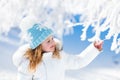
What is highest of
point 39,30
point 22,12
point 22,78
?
point 22,12

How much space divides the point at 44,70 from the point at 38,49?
9.1 inches

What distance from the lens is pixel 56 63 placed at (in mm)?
5156

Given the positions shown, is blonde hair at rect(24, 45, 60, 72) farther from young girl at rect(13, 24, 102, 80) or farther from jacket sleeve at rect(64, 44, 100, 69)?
jacket sleeve at rect(64, 44, 100, 69)

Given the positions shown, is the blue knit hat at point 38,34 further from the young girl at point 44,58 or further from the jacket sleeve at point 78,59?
the jacket sleeve at point 78,59

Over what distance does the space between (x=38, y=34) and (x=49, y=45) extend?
16cm

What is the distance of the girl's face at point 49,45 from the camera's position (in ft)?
16.5

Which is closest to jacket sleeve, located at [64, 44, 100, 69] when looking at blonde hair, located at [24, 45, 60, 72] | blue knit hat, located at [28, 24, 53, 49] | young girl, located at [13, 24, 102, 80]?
young girl, located at [13, 24, 102, 80]

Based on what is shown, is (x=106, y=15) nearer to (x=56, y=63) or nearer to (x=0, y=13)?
(x=56, y=63)

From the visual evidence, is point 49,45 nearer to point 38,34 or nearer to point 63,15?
point 38,34

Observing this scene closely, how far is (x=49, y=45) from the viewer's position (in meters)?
5.04

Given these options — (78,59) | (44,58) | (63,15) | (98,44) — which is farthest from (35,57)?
(63,15)

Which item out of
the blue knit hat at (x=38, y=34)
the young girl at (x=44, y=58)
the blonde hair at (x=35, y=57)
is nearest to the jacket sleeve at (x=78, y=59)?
the young girl at (x=44, y=58)

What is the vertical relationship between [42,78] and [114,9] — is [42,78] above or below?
below

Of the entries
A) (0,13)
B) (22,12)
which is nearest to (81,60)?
(22,12)
